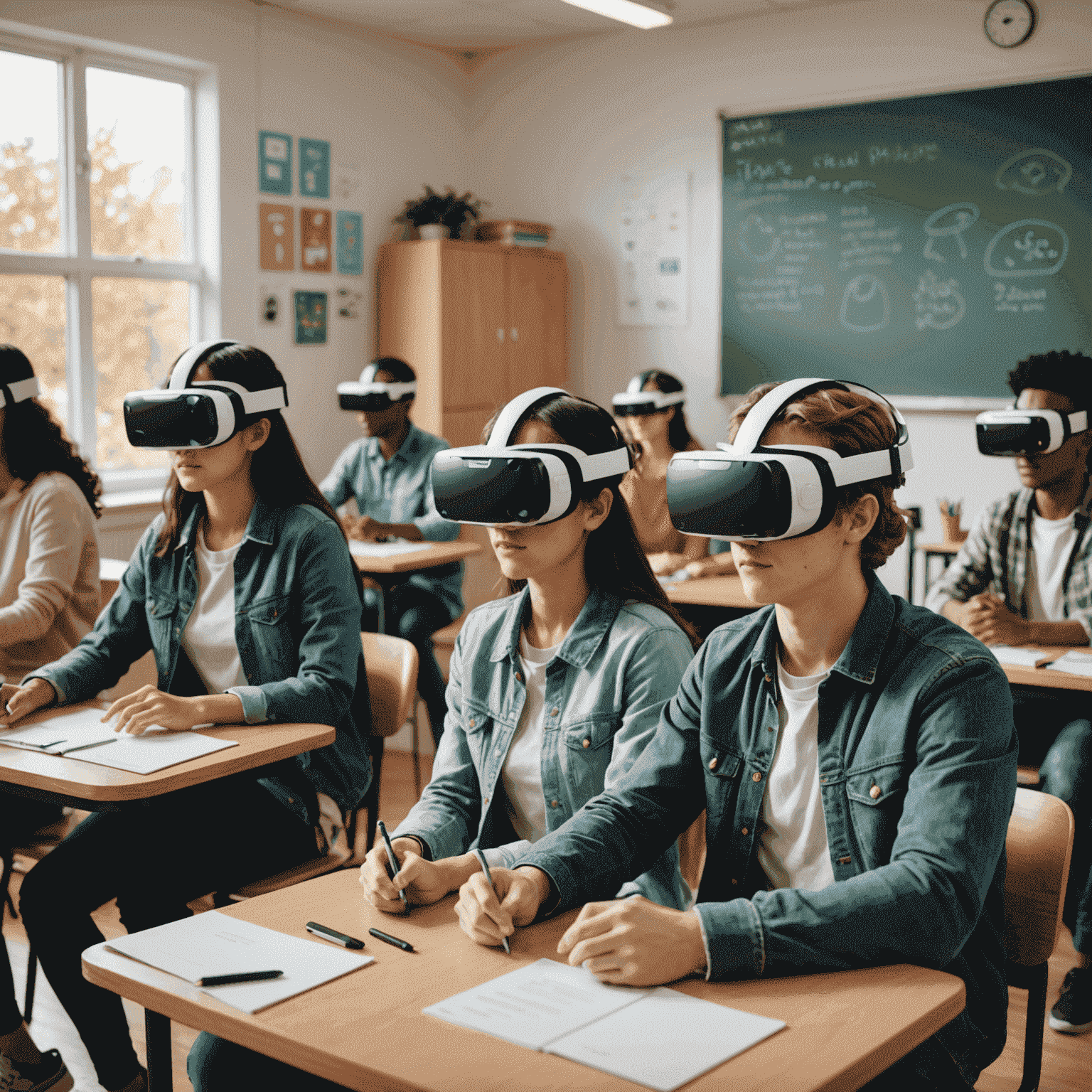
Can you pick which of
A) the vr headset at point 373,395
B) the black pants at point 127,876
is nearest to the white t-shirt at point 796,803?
the black pants at point 127,876

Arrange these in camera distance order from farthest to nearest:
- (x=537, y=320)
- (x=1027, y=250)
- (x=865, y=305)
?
(x=537, y=320), (x=865, y=305), (x=1027, y=250)

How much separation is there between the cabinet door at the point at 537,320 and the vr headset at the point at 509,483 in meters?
4.53

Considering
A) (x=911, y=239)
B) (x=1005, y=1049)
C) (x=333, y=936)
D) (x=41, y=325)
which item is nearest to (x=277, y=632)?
(x=333, y=936)

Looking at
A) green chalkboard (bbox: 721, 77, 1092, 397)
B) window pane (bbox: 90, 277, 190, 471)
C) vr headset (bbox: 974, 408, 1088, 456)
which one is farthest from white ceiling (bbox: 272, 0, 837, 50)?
vr headset (bbox: 974, 408, 1088, 456)

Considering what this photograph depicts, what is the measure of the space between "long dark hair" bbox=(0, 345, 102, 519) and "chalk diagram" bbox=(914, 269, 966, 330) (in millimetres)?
3764

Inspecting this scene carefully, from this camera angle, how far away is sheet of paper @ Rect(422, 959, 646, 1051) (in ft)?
3.84

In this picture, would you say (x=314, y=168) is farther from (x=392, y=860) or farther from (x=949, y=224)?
(x=392, y=860)

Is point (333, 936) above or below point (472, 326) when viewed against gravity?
below

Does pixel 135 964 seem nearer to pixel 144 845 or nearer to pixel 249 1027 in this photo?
pixel 249 1027

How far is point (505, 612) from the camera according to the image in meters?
1.96

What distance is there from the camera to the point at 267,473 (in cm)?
253

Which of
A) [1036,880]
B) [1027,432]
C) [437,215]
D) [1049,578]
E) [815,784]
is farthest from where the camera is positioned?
[437,215]

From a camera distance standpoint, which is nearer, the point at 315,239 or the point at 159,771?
the point at 159,771

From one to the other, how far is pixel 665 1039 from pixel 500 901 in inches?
12.5
